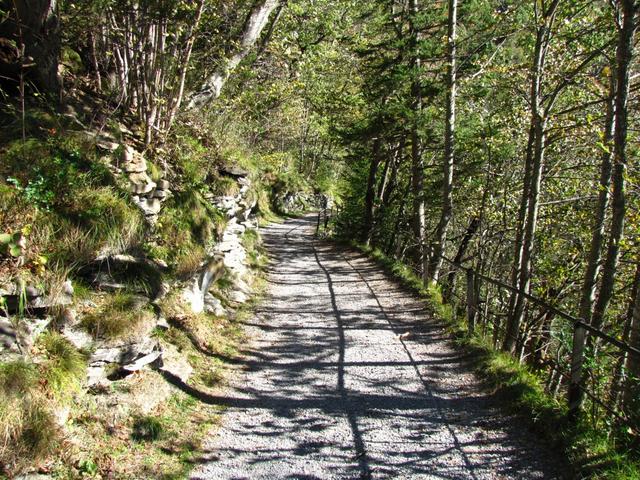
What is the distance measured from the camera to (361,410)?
18.2ft

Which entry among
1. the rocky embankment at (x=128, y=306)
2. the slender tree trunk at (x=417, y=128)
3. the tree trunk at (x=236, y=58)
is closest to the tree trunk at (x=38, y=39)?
the rocky embankment at (x=128, y=306)

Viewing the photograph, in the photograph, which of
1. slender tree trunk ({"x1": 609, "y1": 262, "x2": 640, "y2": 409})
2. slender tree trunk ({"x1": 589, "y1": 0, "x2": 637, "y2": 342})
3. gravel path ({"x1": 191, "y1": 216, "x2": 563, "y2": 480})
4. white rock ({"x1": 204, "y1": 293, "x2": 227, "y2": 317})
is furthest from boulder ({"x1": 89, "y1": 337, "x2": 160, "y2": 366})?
slender tree trunk ({"x1": 589, "y1": 0, "x2": 637, "y2": 342})

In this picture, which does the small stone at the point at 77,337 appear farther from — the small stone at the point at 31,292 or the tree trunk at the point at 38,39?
the tree trunk at the point at 38,39

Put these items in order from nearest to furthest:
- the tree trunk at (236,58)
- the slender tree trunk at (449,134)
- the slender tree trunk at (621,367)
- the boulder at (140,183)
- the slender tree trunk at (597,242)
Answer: the slender tree trunk at (621,367)
the slender tree trunk at (597,242)
the boulder at (140,183)
the tree trunk at (236,58)
the slender tree trunk at (449,134)

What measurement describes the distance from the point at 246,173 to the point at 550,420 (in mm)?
9091

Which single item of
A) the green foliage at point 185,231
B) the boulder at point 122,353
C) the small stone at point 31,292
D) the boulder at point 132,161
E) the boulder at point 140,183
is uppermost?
the boulder at point 132,161

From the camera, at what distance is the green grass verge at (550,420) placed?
13.0 feet

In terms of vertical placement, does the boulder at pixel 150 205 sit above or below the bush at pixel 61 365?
above

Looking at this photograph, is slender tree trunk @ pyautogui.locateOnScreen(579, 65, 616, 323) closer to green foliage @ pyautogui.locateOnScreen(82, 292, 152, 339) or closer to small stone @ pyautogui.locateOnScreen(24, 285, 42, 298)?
green foliage @ pyautogui.locateOnScreen(82, 292, 152, 339)

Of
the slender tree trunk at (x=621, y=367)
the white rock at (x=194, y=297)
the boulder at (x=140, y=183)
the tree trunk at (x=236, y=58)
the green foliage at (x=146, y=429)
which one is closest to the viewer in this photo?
the green foliage at (x=146, y=429)

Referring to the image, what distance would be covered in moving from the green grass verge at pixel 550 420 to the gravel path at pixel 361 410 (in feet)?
0.58

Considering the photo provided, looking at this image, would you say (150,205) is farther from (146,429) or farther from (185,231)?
(146,429)

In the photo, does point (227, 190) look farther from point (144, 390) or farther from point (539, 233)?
point (539, 233)

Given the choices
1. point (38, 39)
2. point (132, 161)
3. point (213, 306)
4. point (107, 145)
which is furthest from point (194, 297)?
point (38, 39)
